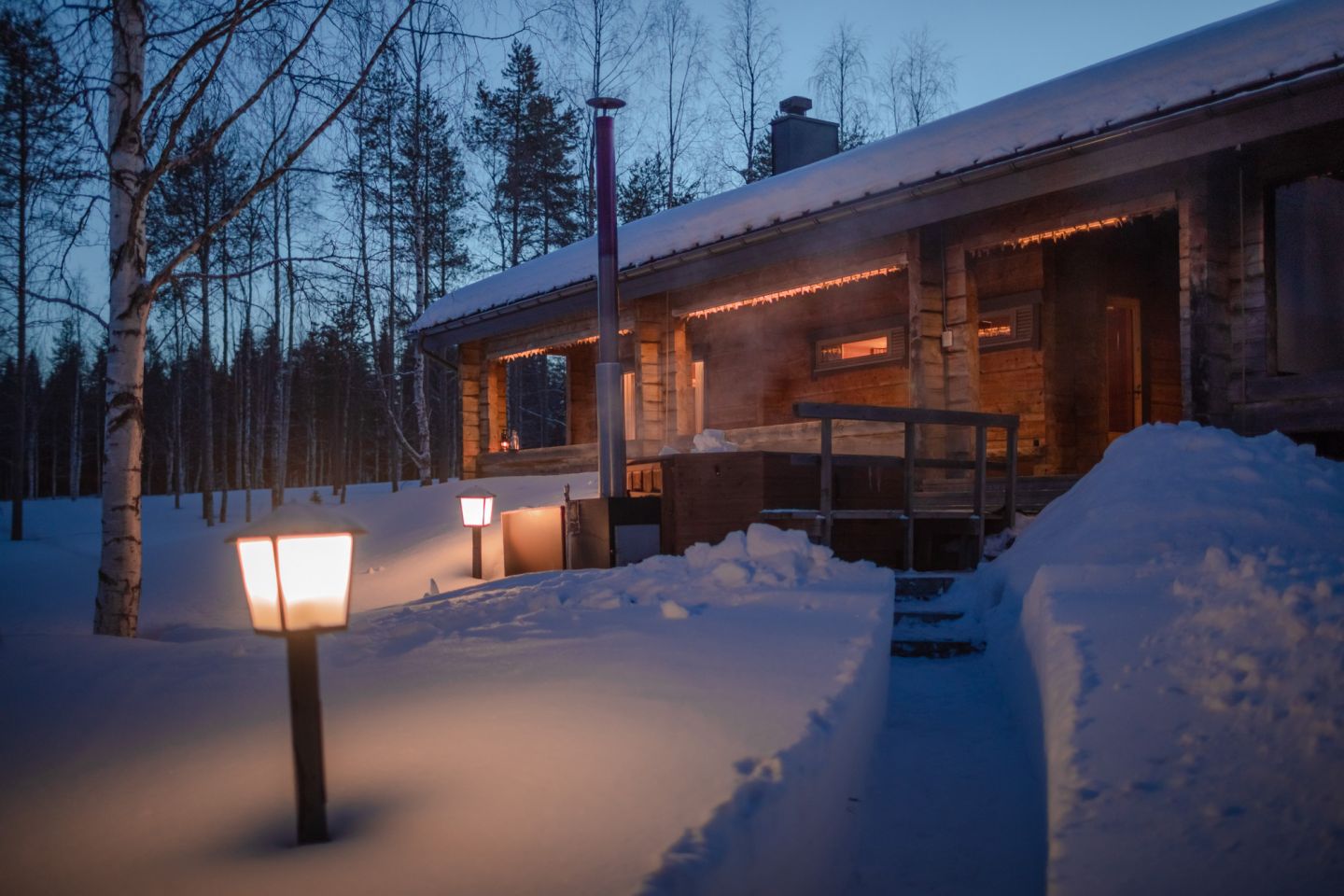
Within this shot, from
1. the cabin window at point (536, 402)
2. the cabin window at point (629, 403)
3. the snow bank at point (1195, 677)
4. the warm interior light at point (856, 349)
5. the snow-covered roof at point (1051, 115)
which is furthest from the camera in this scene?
the cabin window at point (536, 402)

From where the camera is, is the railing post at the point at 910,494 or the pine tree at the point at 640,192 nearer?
the railing post at the point at 910,494

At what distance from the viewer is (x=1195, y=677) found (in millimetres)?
3422

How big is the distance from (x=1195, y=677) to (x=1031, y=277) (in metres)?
8.83

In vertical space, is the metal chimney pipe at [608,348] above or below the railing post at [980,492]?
above

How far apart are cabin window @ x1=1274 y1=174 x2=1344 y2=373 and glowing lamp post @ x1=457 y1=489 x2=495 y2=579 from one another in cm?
879

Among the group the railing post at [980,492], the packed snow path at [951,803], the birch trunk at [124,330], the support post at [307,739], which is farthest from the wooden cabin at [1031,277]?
the support post at [307,739]

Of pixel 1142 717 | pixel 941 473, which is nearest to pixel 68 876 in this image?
pixel 1142 717

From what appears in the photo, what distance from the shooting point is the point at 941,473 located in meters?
9.97

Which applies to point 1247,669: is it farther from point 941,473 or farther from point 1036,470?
point 1036,470

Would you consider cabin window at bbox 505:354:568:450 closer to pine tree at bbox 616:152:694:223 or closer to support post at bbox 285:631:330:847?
pine tree at bbox 616:152:694:223

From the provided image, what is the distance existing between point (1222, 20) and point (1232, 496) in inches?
239

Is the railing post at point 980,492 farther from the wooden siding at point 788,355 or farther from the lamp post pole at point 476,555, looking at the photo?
the lamp post pole at point 476,555

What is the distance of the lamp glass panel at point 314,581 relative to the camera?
2371 millimetres

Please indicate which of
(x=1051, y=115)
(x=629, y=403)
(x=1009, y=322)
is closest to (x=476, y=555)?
(x=629, y=403)
